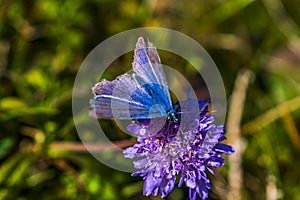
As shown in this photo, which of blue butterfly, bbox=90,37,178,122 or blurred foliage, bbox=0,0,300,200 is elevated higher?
blurred foliage, bbox=0,0,300,200

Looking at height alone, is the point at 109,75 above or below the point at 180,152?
above

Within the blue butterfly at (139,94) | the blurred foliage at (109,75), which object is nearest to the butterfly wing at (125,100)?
the blue butterfly at (139,94)

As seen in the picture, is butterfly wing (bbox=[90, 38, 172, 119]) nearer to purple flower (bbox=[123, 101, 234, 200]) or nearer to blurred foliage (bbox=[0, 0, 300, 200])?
purple flower (bbox=[123, 101, 234, 200])

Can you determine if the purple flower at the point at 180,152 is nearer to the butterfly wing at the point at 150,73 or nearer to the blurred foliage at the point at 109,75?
the butterfly wing at the point at 150,73

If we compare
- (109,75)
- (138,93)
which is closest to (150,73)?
(138,93)

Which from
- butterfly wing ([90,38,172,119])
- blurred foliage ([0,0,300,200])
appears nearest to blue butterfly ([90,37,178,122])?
butterfly wing ([90,38,172,119])

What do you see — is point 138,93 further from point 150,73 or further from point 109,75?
point 109,75
